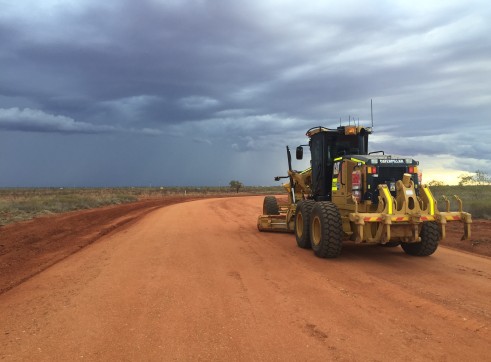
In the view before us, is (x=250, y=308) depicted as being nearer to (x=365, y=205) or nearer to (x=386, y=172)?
(x=365, y=205)

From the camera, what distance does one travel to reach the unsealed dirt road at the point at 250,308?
14.5 feet

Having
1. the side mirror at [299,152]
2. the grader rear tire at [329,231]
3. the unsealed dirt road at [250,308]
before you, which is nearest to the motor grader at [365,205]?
the grader rear tire at [329,231]

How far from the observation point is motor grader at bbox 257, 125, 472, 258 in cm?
848

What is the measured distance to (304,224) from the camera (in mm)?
10477

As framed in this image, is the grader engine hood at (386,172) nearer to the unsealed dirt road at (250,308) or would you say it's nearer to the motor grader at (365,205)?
the motor grader at (365,205)

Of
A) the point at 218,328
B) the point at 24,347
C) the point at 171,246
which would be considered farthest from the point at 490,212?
the point at 24,347

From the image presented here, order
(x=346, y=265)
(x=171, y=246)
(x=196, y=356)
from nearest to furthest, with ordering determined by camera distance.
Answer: (x=196, y=356) → (x=346, y=265) → (x=171, y=246)

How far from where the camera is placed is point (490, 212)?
18.5 metres

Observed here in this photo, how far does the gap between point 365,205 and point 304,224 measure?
1.81 metres

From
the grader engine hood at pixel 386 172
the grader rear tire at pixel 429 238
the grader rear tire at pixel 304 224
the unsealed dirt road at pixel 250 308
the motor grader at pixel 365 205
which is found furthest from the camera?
the grader rear tire at pixel 304 224

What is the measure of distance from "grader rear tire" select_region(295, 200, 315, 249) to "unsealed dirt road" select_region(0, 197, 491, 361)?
3.45 feet

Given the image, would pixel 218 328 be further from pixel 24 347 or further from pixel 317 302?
pixel 24 347

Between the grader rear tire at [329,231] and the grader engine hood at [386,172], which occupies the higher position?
the grader engine hood at [386,172]

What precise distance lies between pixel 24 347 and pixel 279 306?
3145 millimetres
